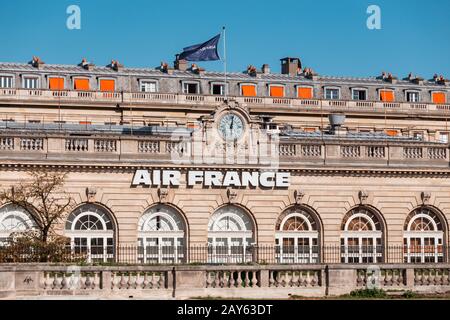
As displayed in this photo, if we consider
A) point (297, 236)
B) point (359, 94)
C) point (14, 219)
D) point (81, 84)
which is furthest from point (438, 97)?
point (14, 219)

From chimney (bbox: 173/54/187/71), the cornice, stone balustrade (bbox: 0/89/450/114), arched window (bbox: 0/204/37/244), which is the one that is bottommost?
arched window (bbox: 0/204/37/244)

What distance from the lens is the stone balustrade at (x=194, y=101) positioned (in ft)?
356

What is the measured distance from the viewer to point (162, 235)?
66.9m

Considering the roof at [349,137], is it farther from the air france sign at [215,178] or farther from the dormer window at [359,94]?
the dormer window at [359,94]

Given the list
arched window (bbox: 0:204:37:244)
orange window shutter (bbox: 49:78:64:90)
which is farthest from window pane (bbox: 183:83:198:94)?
arched window (bbox: 0:204:37:244)

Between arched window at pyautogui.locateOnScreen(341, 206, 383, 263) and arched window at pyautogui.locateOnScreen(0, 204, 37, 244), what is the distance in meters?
15.8

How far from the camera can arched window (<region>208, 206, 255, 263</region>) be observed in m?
67.6

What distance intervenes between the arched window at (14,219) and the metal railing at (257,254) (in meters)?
2.51

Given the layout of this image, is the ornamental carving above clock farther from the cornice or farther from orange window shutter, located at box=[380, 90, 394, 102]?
orange window shutter, located at box=[380, 90, 394, 102]

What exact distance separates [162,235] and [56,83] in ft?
149

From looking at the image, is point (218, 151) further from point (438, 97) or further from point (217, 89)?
point (438, 97)

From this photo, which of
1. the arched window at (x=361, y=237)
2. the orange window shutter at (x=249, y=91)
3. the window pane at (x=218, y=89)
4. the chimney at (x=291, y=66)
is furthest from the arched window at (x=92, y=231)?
the chimney at (x=291, y=66)
